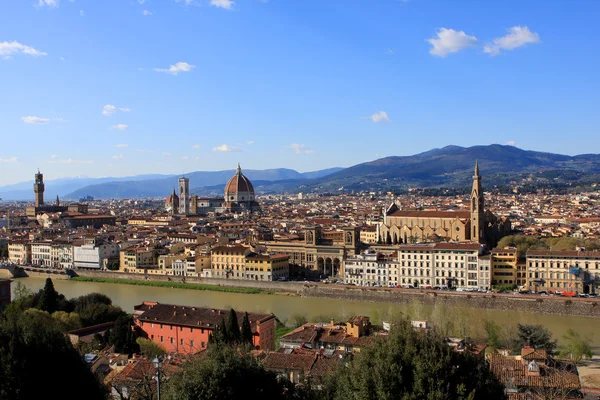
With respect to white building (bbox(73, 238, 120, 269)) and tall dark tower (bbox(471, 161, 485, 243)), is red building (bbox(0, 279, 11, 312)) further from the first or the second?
tall dark tower (bbox(471, 161, 485, 243))

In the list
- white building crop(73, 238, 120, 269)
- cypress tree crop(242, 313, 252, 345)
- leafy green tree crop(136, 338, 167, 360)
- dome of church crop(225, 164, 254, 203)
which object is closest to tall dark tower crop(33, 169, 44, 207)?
dome of church crop(225, 164, 254, 203)

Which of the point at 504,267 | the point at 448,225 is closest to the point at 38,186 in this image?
the point at 448,225

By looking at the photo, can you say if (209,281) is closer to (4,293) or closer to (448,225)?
(4,293)

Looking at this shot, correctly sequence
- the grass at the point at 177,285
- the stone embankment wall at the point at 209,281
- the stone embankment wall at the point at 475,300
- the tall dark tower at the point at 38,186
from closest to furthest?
the stone embankment wall at the point at 475,300 → the stone embankment wall at the point at 209,281 → the grass at the point at 177,285 → the tall dark tower at the point at 38,186

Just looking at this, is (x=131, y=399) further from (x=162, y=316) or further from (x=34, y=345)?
(x=162, y=316)

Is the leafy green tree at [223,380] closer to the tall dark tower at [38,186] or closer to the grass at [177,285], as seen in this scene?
the grass at [177,285]

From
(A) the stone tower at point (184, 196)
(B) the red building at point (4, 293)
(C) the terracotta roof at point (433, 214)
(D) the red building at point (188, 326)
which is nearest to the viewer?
(D) the red building at point (188, 326)

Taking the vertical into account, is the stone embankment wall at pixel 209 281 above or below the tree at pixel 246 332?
below

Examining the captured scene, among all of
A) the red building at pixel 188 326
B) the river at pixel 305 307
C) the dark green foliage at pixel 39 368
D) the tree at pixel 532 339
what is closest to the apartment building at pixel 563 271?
the river at pixel 305 307

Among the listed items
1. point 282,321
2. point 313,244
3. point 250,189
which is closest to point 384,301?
point 282,321
